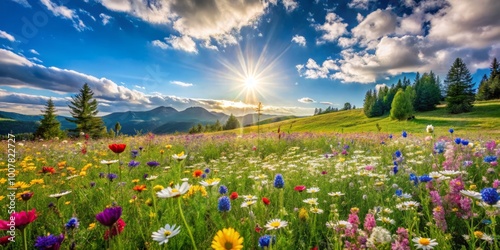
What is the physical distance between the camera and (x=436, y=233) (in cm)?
192

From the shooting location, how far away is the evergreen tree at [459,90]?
52.6 meters

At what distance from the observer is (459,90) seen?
53.9 meters

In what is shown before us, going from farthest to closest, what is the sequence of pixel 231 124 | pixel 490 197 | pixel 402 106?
1. pixel 231 124
2. pixel 402 106
3. pixel 490 197

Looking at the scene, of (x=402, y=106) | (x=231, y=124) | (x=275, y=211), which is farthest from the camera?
(x=231, y=124)

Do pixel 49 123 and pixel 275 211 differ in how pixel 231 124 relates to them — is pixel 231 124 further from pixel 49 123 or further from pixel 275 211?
pixel 275 211

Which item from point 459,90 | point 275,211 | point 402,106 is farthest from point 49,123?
point 459,90

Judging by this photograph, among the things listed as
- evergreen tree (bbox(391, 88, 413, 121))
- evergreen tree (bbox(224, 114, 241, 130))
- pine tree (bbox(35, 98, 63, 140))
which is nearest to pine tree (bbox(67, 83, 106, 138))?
pine tree (bbox(35, 98, 63, 140))

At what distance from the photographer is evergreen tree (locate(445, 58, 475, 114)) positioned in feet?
172

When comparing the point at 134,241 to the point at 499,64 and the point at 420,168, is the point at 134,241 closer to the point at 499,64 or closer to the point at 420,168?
the point at 420,168

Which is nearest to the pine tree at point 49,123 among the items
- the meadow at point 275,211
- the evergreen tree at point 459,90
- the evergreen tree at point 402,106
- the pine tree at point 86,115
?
the pine tree at point 86,115

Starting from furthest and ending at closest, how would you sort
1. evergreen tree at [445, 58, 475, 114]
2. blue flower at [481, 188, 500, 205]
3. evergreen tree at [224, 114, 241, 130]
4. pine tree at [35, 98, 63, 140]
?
1. evergreen tree at [224, 114, 241, 130]
2. evergreen tree at [445, 58, 475, 114]
3. pine tree at [35, 98, 63, 140]
4. blue flower at [481, 188, 500, 205]

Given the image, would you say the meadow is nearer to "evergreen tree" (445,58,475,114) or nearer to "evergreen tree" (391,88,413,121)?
"evergreen tree" (391,88,413,121)

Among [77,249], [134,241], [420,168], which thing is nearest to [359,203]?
[420,168]

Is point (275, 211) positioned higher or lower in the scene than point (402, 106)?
lower
